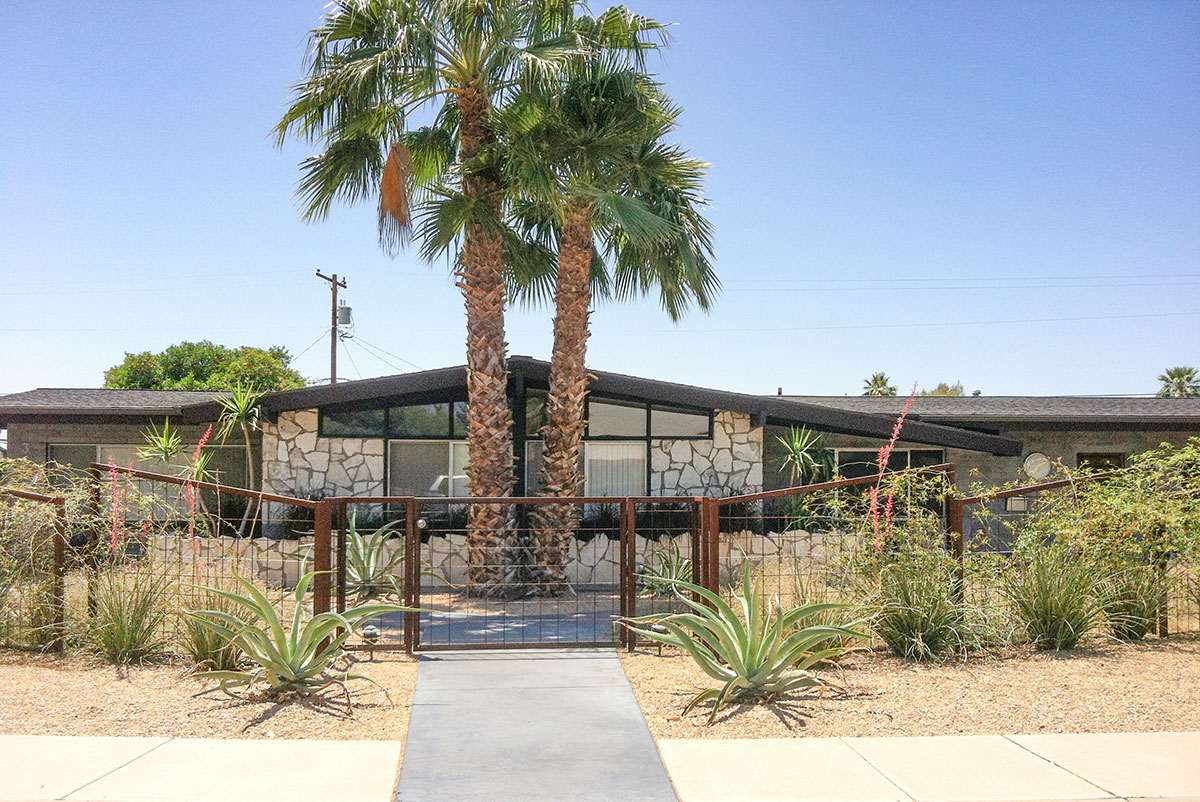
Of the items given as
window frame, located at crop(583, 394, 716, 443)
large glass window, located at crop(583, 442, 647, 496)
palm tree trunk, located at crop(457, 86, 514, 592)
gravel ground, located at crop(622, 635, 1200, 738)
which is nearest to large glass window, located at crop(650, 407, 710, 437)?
window frame, located at crop(583, 394, 716, 443)

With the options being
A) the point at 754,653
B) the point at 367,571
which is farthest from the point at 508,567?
the point at 754,653

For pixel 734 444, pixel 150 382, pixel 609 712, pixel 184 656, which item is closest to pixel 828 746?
pixel 609 712

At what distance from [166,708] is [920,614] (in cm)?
552

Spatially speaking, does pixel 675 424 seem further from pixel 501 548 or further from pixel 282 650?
pixel 282 650

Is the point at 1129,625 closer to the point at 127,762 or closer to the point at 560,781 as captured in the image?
the point at 560,781

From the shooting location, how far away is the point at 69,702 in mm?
6227

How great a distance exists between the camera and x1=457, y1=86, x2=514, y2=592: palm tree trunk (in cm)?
1223

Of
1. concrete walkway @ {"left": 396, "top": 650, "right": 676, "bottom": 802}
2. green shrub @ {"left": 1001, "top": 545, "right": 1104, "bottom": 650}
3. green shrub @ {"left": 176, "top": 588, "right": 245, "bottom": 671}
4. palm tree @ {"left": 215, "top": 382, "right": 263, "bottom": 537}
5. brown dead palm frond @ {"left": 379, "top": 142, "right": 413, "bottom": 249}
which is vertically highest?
brown dead palm frond @ {"left": 379, "top": 142, "right": 413, "bottom": 249}

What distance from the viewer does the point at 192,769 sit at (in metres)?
5.02

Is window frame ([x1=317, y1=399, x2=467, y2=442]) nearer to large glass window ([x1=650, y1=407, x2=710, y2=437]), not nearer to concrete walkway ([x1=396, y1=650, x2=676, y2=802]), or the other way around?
large glass window ([x1=650, y1=407, x2=710, y2=437])

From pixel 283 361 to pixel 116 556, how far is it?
122 ft

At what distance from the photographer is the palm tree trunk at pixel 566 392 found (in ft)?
41.2

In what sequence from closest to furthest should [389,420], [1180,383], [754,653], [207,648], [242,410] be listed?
1. [754,653]
2. [207,648]
3. [242,410]
4. [389,420]
5. [1180,383]

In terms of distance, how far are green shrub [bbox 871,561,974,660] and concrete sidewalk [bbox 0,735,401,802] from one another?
13.1 ft
